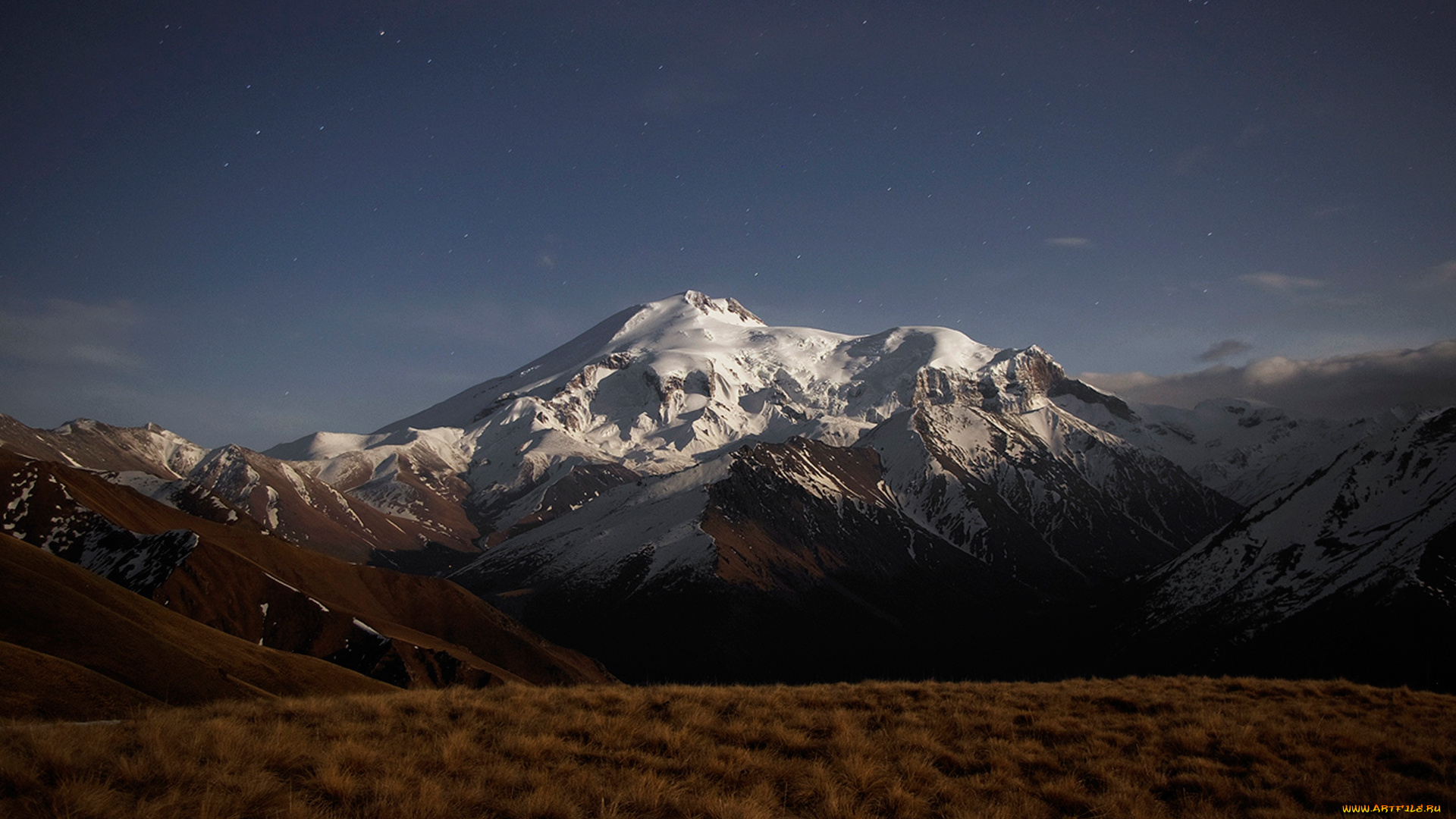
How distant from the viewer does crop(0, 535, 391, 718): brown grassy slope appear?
35969 mm

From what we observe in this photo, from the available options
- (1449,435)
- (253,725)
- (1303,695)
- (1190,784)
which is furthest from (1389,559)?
(253,725)

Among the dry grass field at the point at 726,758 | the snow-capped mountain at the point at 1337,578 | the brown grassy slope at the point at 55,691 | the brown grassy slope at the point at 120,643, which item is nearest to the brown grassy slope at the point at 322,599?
the brown grassy slope at the point at 120,643

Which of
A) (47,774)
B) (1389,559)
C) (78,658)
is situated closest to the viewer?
(47,774)

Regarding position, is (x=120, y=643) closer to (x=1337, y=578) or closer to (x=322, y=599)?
(x=322, y=599)

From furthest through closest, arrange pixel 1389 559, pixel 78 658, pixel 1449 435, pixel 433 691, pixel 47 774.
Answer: pixel 1449 435, pixel 1389 559, pixel 78 658, pixel 433 691, pixel 47 774

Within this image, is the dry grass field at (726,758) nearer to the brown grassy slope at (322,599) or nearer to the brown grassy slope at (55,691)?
the brown grassy slope at (55,691)

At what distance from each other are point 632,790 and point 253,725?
7.78m

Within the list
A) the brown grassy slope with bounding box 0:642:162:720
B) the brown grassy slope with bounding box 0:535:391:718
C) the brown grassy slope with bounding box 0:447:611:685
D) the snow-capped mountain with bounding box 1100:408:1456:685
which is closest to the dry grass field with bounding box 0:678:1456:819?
the brown grassy slope with bounding box 0:642:162:720

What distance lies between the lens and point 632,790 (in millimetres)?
10906

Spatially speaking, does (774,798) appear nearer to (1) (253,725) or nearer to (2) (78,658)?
(1) (253,725)

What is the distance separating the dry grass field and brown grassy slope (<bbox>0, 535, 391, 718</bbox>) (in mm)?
17992

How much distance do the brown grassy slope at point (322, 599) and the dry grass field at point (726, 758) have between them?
95.2 m

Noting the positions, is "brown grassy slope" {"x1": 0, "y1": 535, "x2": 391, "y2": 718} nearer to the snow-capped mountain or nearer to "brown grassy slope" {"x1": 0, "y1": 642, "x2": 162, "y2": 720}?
"brown grassy slope" {"x1": 0, "y1": 642, "x2": 162, "y2": 720}

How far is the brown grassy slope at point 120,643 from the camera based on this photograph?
118 feet
